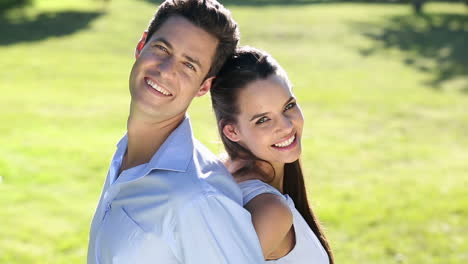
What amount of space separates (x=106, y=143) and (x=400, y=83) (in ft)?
30.0

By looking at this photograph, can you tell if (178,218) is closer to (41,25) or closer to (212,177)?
(212,177)

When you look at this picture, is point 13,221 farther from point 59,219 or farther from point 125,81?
point 125,81

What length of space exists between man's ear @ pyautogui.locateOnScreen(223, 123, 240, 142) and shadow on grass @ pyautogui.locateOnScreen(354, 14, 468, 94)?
14740mm

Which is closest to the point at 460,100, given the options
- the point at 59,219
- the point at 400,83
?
the point at 400,83

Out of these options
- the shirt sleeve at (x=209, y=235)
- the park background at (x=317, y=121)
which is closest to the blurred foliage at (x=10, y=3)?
the park background at (x=317, y=121)

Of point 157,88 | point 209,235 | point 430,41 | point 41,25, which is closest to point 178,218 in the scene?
point 209,235

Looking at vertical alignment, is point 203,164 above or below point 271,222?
above

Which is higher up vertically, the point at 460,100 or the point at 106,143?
the point at 106,143

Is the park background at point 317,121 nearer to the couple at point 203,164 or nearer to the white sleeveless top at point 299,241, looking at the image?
the couple at point 203,164

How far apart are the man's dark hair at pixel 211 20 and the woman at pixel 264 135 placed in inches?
5.1

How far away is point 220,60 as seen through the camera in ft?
8.24

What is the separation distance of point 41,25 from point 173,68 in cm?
2205

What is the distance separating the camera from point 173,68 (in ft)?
7.76

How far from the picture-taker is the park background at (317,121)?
23.0ft
